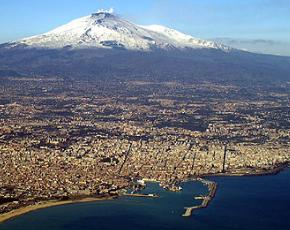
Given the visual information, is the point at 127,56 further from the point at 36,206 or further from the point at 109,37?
the point at 36,206

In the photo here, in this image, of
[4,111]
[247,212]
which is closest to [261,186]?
[247,212]

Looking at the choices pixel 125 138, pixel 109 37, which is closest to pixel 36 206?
pixel 125 138

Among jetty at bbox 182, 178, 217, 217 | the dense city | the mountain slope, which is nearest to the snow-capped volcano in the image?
the mountain slope

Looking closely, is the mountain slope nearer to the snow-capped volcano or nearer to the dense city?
the snow-capped volcano

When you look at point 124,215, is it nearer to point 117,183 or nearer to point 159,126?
point 117,183

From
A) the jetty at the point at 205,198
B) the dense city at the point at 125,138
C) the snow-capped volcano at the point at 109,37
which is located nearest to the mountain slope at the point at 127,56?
the snow-capped volcano at the point at 109,37

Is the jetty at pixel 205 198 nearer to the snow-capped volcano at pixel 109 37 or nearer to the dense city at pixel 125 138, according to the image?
the dense city at pixel 125 138
